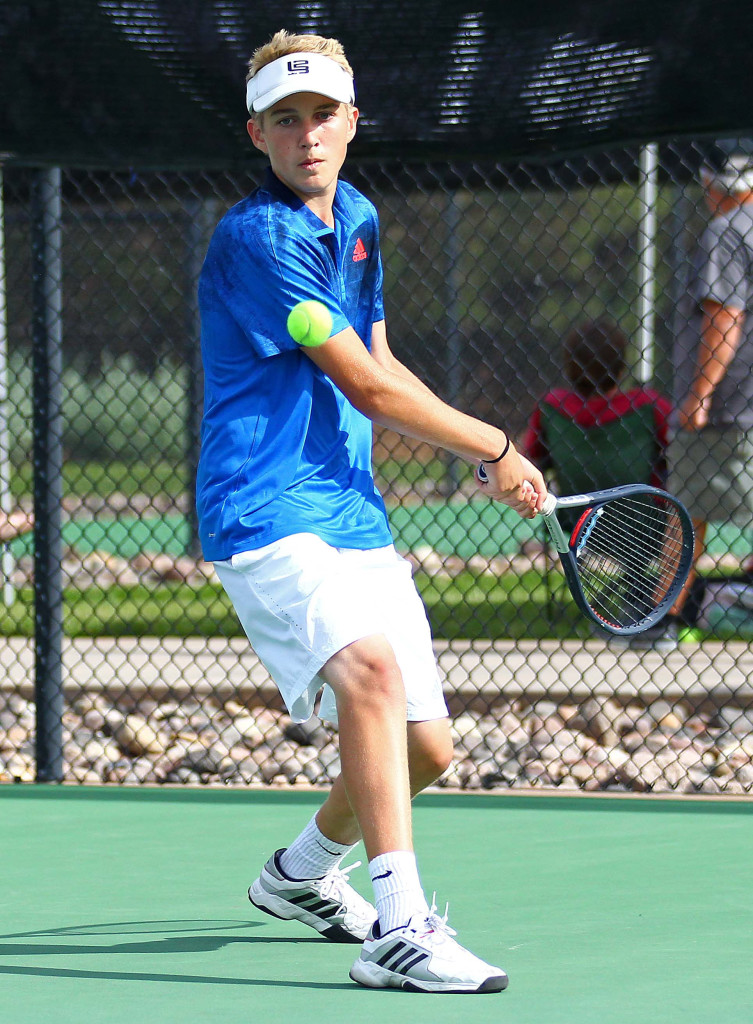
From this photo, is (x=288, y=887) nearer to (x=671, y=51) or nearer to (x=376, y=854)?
(x=376, y=854)

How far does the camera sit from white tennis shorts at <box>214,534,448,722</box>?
2857 millimetres

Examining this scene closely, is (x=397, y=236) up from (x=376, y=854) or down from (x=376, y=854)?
up

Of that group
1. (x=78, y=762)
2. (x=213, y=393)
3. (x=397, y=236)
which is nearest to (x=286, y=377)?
(x=213, y=393)

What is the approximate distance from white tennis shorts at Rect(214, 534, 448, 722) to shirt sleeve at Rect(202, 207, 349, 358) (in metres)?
0.37

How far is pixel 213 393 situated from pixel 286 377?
150 mm

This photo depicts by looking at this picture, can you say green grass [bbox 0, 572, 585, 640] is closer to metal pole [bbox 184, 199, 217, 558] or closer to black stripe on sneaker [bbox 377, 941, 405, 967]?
metal pole [bbox 184, 199, 217, 558]

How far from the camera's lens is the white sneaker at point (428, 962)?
9.08 ft

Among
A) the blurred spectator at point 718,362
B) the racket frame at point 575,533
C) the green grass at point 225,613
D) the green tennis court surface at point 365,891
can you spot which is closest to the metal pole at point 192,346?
the green grass at point 225,613

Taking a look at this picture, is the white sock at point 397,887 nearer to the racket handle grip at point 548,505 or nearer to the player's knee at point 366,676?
the player's knee at point 366,676

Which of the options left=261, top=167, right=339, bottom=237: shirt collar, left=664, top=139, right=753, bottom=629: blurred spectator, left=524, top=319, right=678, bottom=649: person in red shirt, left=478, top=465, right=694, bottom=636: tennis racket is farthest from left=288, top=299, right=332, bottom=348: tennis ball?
left=524, top=319, right=678, bottom=649: person in red shirt

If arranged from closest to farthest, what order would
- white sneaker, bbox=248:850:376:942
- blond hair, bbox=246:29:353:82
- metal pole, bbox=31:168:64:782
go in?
blond hair, bbox=246:29:353:82 → white sneaker, bbox=248:850:376:942 → metal pole, bbox=31:168:64:782

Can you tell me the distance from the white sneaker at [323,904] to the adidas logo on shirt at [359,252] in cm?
119

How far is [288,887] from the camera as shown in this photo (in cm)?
324

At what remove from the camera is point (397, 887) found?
2777 millimetres
